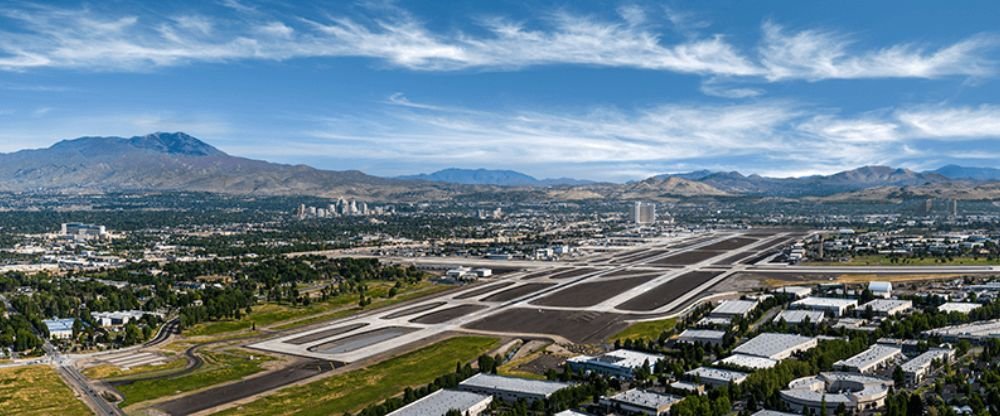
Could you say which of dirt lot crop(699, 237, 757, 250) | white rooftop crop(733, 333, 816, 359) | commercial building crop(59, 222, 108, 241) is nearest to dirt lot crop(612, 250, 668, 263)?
dirt lot crop(699, 237, 757, 250)

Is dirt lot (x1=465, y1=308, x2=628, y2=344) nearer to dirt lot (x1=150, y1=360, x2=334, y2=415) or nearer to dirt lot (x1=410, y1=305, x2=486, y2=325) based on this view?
dirt lot (x1=410, y1=305, x2=486, y2=325)

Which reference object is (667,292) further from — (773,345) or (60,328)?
(60,328)

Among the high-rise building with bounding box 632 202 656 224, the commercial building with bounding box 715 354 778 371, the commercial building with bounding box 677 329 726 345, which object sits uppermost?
the high-rise building with bounding box 632 202 656 224

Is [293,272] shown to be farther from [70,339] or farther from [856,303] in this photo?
[856,303]

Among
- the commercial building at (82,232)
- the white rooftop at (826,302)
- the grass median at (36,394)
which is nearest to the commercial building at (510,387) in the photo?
the grass median at (36,394)

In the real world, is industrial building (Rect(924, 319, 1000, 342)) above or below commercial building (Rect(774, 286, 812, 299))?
above

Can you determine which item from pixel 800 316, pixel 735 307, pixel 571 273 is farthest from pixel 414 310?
pixel 800 316

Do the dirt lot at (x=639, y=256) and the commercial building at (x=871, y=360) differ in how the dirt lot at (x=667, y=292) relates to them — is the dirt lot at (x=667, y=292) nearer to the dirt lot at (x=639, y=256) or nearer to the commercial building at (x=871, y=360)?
the dirt lot at (x=639, y=256)

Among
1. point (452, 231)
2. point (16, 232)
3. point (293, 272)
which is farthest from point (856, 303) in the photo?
point (16, 232)
